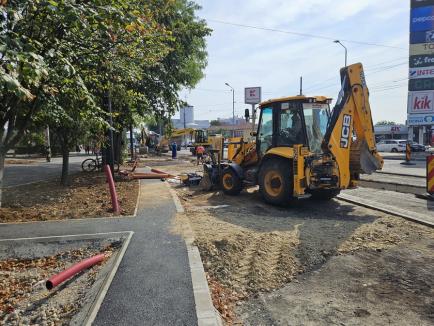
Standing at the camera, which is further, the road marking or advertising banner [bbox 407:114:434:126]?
advertising banner [bbox 407:114:434:126]

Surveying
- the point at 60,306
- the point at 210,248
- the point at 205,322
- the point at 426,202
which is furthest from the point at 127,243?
the point at 426,202

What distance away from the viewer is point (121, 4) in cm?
589

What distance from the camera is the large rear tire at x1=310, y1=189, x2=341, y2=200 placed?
1087cm

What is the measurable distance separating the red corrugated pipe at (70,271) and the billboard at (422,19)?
155 ft

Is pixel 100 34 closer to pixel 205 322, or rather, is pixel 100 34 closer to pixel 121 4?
pixel 121 4

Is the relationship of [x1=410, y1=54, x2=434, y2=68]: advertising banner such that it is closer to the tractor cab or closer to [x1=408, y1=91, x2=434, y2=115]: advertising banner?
[x1=408, y1=91, x2=434, y2=115]: advertising banner

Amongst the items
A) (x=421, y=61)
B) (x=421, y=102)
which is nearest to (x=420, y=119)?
(x=421, y=102)

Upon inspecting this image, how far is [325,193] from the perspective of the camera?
11.0m

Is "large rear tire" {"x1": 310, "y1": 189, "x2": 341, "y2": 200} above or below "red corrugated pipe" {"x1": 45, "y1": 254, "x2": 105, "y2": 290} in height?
above

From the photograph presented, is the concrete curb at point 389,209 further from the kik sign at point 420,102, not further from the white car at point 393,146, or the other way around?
the white car at point 393,146

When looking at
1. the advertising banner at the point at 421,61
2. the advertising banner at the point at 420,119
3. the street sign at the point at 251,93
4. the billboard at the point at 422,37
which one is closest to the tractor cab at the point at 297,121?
the street sign at the point at 251,93

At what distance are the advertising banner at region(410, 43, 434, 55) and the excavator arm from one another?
40665 mm

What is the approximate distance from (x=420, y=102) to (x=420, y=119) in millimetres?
1842

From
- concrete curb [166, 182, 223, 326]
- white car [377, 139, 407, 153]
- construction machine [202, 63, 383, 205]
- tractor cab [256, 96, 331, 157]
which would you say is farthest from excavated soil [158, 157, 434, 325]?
white car [377, 139, 407, 153]
